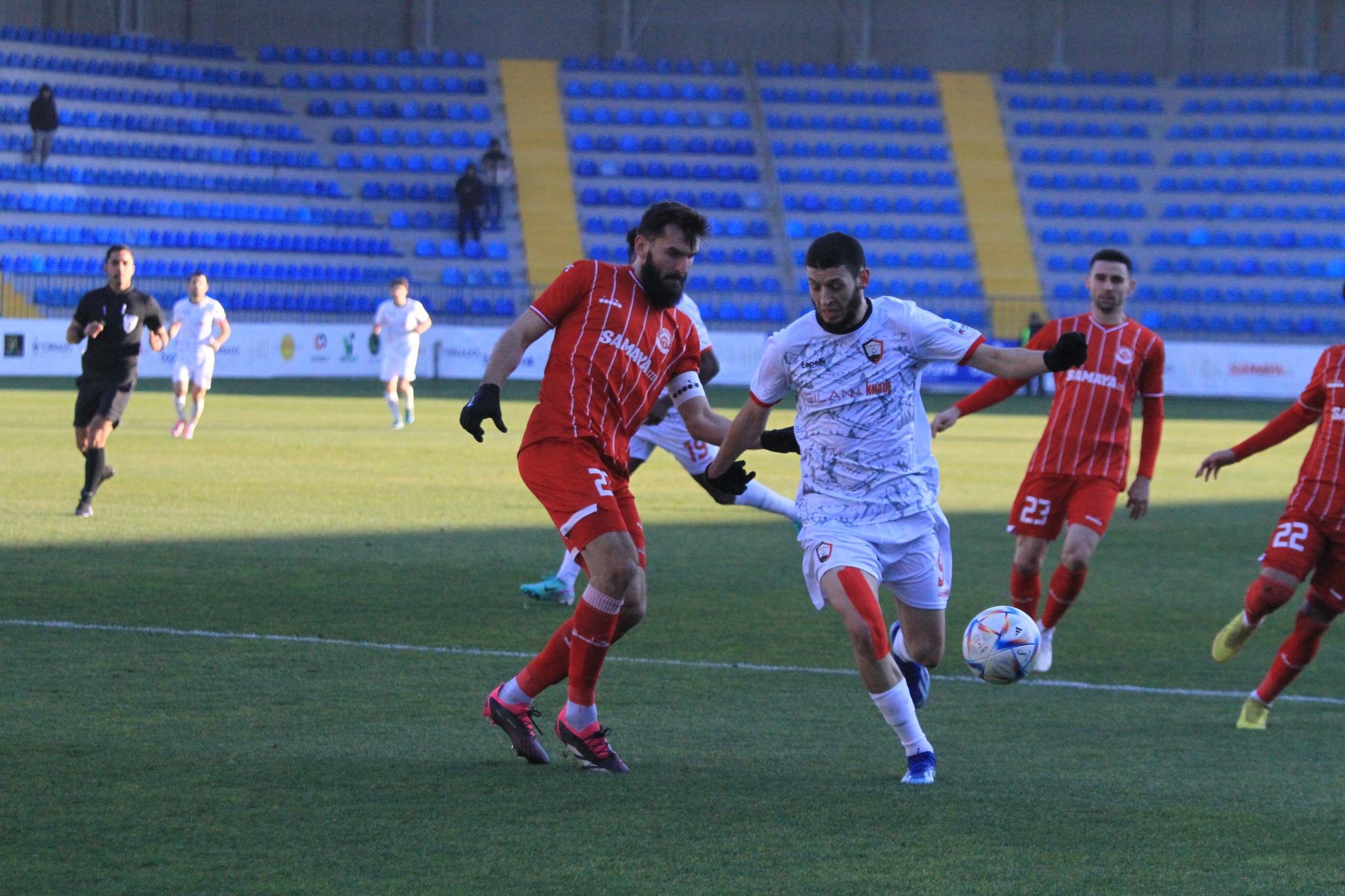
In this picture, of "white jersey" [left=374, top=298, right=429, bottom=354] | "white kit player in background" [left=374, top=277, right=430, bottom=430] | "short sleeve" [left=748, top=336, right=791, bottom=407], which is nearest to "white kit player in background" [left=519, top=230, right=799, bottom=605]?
"short sleeve" [left=748, top=336, right=791, bottom=407]

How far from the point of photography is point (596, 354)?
5.90 meters

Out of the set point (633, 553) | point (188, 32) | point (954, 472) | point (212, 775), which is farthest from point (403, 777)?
point (188, 32)

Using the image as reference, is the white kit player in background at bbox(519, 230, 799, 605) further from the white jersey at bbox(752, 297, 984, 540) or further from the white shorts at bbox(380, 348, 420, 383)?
the white shorts at bbox(380, 348, 420, 383)

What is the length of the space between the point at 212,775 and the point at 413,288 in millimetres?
31854

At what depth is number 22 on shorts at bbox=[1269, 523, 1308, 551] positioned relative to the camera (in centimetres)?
712

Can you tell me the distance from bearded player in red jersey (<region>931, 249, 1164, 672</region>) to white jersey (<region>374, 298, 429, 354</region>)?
1567 cm

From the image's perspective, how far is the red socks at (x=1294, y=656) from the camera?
702 centimetres

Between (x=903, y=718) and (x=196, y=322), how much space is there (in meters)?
17.0

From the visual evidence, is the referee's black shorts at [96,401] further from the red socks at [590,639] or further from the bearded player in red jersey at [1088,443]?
the red socks at [590,639]

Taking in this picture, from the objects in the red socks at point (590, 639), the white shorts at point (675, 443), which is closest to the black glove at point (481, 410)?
the red socks at point (590, 639)

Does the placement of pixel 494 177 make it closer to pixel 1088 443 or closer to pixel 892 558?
pixel 1088 443

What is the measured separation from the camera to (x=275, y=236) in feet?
121

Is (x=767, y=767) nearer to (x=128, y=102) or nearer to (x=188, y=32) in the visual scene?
(x=128, y=102)

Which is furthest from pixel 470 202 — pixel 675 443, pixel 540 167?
pixel 675 443
